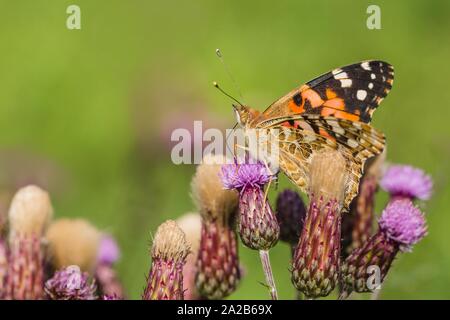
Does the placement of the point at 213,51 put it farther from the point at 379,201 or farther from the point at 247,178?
the point at 247,178

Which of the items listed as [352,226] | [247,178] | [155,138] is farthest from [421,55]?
[247,178]

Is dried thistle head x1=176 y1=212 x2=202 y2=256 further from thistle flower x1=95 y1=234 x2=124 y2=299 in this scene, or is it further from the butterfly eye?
the butterfly eye

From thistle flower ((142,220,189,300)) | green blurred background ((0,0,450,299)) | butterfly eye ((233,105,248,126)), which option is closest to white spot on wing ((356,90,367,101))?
butterfly eye ((233,105,248,126))

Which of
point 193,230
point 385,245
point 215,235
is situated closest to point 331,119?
point 385,245

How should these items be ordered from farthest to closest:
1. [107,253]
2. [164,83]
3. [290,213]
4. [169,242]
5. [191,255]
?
[164,83] → [107,253] → [191,255] → [290,213] → [169,242]

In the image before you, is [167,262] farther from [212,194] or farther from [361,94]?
[361,94]

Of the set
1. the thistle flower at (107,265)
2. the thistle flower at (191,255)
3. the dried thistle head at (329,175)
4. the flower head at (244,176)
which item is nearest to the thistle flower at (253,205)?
the flower head at (244,176)

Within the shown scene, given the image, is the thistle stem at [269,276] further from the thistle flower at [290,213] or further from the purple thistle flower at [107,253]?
the purple thistle flower at [107,253]

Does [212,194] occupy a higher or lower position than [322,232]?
higher
